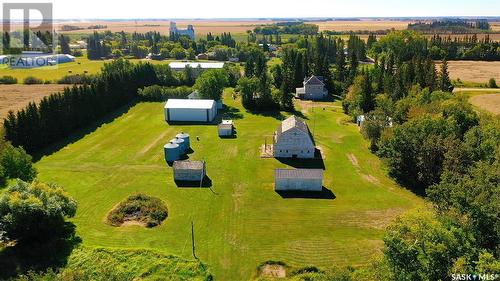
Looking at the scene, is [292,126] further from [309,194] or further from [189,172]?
[189,172]

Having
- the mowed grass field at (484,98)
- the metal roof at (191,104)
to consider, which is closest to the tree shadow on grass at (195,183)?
the metal roof at (191,104)

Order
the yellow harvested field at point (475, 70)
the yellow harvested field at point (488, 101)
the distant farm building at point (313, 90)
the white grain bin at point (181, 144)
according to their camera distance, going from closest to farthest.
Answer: the white grain bin at point (181, 144), the yellow harvested field at point (488, 101), the distant farm building at point (313, 90), the yellow harvested field at point (475, 70)

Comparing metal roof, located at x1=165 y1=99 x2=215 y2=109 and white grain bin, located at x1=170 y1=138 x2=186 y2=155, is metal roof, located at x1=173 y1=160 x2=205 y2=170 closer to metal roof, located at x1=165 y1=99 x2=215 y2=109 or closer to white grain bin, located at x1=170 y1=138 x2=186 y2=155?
white grain bin, located at x1=170 y1=138 x2=186 y2=155

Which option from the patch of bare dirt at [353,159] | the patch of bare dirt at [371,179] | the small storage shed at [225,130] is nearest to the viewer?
the patch of bare dirt at [371,179]

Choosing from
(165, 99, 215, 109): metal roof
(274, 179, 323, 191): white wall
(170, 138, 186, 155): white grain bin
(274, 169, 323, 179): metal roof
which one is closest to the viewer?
(274, 169, 323, 179): metal roof

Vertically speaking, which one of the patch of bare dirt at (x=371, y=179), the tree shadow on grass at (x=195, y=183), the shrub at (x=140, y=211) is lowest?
the shrub at (x=140, y=211)

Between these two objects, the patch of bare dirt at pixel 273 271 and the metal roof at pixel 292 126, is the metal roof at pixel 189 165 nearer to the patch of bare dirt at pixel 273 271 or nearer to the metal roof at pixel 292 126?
the metal roof at pixel 292 126

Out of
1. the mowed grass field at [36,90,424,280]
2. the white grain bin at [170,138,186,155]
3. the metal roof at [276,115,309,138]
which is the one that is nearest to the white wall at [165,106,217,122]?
the mowed grass field at [36,90,424,280]

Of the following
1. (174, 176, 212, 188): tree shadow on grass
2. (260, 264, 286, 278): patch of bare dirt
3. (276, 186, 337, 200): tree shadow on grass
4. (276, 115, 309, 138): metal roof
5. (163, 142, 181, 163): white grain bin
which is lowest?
(260, 264, 286, 278): patch of bare dirt
